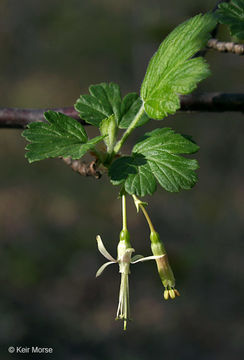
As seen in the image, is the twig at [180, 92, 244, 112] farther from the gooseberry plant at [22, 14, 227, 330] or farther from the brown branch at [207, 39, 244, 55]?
the gooseberry plant at [22, 14, 227, 330]

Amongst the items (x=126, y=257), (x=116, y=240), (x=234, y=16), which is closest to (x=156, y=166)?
(x=126, y=257)

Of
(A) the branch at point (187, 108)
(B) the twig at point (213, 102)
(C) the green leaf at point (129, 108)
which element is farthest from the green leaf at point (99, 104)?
(B) the twig at point (213, 102)

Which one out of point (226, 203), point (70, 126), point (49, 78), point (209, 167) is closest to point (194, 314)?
point (226, 203)

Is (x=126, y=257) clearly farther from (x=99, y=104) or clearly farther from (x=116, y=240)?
(x=116, y=240)

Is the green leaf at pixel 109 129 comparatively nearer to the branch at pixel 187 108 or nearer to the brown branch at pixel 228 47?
the branch at pixel 187 108

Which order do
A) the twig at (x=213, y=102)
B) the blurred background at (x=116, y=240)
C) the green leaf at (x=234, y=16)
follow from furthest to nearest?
the blurred background at (x=116, y=240), the twig at (x=213, y=102), the green leaf at (x=234, y=16)

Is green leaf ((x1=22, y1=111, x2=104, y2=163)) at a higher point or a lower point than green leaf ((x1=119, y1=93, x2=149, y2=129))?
lower

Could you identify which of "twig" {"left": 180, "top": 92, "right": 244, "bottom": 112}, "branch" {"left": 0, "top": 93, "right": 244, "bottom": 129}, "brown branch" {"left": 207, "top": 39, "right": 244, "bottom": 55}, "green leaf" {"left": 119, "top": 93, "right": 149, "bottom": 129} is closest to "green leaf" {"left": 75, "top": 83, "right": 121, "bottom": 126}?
"green leaf" {"left": 119, "top": 93, "right": 149, "bottom": 129}
